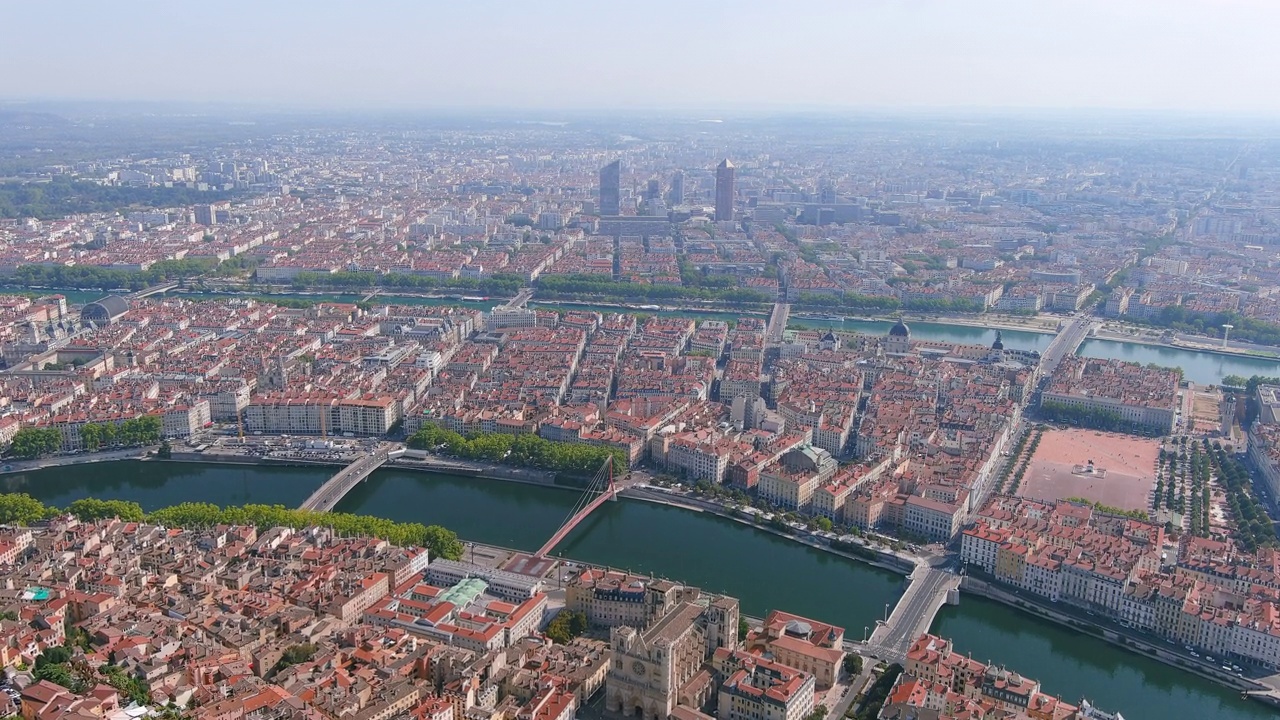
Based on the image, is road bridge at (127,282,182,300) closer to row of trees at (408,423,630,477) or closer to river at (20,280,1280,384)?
river at (20,280,1280,384)

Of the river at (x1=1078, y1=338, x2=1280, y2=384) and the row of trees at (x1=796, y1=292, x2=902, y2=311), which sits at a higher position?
the row of trees at (x1=796, y1=292, x2=902, y2=311)

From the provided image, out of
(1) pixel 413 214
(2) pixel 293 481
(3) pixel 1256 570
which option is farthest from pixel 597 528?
(1) pixel 413 214

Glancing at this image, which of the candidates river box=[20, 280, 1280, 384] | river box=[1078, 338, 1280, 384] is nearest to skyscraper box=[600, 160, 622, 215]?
river box=[20, 280, 1280, 384]

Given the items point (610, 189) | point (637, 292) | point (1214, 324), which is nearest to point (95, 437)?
point (637, 292)

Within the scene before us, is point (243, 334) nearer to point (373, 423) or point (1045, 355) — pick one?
point (373, 423)

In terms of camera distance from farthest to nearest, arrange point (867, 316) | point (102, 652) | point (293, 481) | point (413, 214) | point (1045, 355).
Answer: point (413, 214) → point (867, 316) → point (1045, 355) → point (293, 481) → point (102, 652)

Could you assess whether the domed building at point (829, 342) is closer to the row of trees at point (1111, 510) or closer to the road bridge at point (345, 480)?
the row of trees at point (1111, 510)
